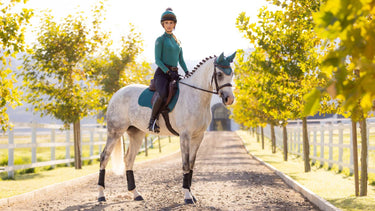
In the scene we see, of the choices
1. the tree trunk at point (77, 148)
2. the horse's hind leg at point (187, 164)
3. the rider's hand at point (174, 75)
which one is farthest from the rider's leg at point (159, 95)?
the tree trunk at point (77, 148)

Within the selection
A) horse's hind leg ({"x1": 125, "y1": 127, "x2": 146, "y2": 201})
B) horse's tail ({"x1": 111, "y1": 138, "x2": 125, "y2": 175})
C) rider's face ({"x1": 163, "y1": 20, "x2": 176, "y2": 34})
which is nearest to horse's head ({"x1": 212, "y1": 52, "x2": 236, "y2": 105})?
rider's face ({"x1": 163, "y1": 20, "x2": 176, "y2": 34})

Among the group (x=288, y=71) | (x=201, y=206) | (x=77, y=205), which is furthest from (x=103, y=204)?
(x=288, y=71)

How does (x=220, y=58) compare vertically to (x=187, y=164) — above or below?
above

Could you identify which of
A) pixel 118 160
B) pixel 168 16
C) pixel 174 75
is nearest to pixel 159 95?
pixel 174 75

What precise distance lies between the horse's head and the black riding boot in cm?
109

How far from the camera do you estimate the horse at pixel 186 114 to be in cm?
772

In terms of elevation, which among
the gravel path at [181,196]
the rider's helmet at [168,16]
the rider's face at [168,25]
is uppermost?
the rider's helmet at [168,16]

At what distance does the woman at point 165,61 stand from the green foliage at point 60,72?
29.1ft

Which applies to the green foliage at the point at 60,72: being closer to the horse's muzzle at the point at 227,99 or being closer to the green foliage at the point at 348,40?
the horse's muzzle at the point at 227,99

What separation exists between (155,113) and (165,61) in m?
1.00

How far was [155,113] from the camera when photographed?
8.17m

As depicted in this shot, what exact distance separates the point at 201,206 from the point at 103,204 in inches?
71.9

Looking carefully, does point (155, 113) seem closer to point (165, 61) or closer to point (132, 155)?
point (165, 61)

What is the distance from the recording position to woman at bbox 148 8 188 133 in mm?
8094
